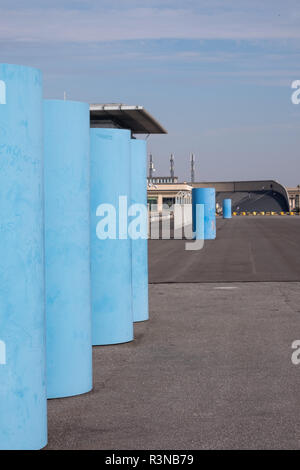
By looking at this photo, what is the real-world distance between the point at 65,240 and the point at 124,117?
2345 inches

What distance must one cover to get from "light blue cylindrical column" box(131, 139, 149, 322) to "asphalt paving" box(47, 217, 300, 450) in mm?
330

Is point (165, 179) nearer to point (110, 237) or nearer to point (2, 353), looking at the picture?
point (110, 237)

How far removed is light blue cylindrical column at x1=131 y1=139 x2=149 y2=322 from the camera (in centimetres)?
1141

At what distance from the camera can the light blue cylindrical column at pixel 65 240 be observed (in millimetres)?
6957

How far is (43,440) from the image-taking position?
17.8 feet

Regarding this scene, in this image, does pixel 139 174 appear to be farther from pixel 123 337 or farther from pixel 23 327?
pixel 23 327

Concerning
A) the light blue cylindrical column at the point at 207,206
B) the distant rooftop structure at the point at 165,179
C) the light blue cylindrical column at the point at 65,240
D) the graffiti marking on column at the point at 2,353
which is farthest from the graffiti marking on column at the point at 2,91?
the distant rooftop structure at the point at 165,179

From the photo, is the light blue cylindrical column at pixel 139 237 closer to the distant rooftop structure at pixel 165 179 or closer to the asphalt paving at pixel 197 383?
the asphalt paving at pixel 197 383

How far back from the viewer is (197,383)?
7438 millimetres

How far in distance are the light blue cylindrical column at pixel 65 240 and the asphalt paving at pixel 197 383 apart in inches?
13.6

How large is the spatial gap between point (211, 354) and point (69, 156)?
10.6 feet

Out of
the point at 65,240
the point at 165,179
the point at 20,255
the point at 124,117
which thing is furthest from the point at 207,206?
the point at 165,179

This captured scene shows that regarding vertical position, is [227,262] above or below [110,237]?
below

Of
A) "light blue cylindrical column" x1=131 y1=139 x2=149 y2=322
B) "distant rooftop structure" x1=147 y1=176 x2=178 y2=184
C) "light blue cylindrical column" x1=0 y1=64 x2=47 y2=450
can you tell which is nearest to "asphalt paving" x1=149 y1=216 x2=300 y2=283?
"light blue cylindrical column" x1=131 y1=139 x2=149 y2=322
